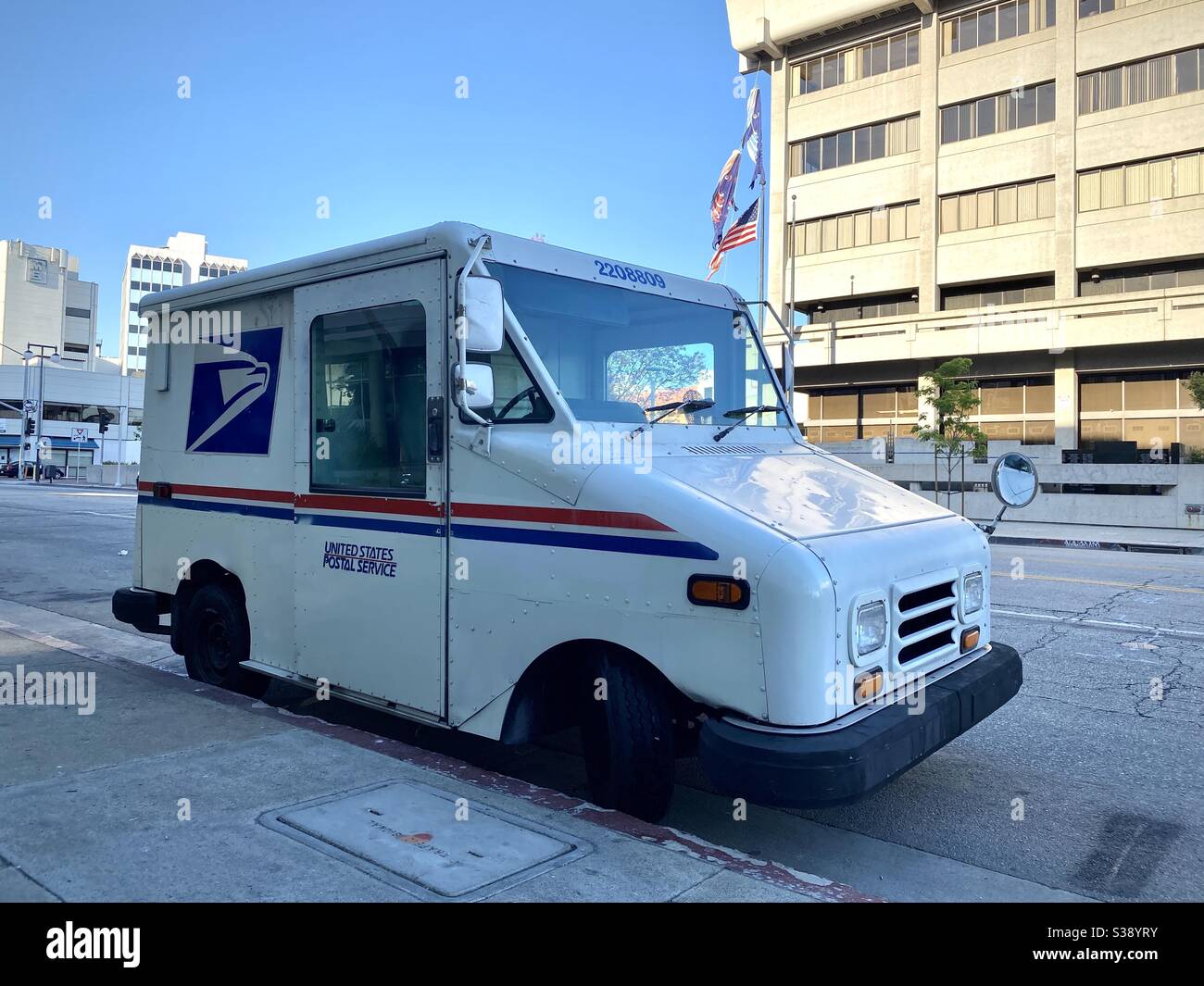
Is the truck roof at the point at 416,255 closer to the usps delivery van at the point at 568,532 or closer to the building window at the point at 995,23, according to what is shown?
the usps delivery van at the point at 568,532

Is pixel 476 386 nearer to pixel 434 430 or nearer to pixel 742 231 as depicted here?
pixel 434 430

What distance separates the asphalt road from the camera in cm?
415

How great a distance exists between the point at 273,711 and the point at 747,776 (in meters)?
3.41

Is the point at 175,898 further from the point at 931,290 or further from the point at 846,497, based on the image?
the point at 931,290

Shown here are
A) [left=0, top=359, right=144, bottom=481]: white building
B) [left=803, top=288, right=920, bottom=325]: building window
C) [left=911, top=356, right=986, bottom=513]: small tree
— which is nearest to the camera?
[left=911, top=356, right=986, bottom=513]: small tree

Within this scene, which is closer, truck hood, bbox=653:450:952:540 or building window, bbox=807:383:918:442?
truck hood, bbox=653:450:952:540

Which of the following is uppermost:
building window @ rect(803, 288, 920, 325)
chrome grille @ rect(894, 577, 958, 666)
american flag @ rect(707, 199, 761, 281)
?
building window @ rect(803, 288, 920, 325)

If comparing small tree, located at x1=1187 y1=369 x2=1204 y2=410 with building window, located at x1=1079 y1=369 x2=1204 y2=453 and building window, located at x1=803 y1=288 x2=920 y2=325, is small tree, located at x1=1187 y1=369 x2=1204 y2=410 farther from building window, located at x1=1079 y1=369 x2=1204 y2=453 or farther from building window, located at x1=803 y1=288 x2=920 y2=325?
building window, located at x1=803 y1=288 x2=920 y2=325

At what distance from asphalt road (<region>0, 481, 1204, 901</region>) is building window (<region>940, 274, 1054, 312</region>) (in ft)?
111

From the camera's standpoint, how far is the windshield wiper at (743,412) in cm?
510

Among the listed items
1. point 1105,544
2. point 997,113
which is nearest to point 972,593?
point 1105,544

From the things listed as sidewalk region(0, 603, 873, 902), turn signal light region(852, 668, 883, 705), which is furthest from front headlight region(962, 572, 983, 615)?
sidewalk region(0, 603, 873, 902)

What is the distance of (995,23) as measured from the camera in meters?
40.4

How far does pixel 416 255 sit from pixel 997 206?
A: 4038 centimetres
